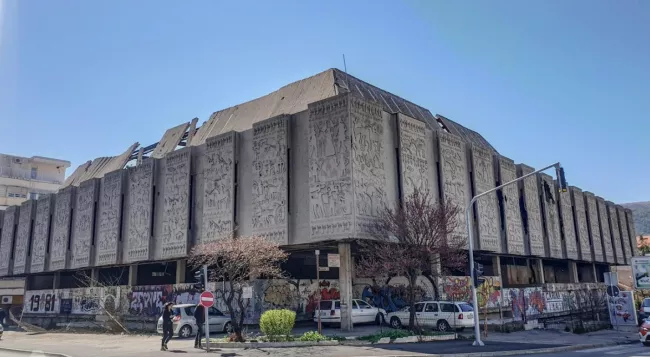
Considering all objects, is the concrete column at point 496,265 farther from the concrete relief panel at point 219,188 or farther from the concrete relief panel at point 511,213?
the concrete relief panel at point 219,188

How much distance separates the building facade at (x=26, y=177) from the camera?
214 ft

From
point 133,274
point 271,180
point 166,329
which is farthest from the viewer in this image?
point 133,274

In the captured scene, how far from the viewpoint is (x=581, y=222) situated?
49.2 meters

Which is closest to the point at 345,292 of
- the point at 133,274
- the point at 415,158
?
the point at 415,158

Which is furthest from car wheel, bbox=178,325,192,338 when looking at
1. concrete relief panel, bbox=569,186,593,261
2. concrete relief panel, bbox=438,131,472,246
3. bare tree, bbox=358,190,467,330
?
concrete relief panel, bbox=569,186,593,261

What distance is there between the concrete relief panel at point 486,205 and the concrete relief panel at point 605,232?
24.4 metres

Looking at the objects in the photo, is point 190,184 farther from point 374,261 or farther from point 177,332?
point 374,261

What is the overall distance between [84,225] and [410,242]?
29.0 metres

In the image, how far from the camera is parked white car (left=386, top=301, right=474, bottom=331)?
2469 cm

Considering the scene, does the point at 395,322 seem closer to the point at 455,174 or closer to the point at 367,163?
the point at 367,163

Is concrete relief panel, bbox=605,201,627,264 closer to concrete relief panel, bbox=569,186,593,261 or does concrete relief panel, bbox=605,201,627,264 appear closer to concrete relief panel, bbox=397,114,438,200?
concrete relief panel, bbox=569,186,593,261

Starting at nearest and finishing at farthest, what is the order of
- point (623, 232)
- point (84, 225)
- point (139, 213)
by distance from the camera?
point (139, 213)
point (84, 225)
point (623, 232)

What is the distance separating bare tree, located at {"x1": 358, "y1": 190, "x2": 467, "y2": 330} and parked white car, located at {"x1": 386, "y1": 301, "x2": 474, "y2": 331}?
1665 mm

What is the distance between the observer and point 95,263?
39375mm
